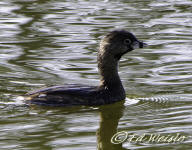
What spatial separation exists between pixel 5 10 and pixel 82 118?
846 centimetres

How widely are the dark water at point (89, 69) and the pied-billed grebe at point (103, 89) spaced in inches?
6.6

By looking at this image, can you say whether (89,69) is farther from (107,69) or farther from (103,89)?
(103,89)

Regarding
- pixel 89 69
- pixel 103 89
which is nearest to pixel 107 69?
pixel 103 89

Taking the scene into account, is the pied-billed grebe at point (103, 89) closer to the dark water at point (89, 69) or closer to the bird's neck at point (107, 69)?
the bird's neck at point (107, 69)

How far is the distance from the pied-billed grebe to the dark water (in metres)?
0.17

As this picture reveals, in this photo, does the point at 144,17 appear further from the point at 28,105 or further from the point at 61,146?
the point at 61,146

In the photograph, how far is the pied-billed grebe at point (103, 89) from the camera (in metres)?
10.4

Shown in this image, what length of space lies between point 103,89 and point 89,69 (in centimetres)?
187

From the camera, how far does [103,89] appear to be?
424 inches

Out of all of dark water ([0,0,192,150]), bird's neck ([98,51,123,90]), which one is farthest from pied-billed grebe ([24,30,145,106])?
dark water ([0,0,192,150])

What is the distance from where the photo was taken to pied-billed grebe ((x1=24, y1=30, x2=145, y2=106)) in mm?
10391

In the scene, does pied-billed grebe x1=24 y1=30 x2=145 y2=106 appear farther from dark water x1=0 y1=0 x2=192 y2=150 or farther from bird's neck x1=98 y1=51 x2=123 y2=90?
dark water x1=0 y1=0 x2=192 y2=150

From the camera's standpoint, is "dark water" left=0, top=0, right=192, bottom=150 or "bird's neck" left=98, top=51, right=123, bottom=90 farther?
"bird's neck" left=98, top=51, right=123, bottom=90

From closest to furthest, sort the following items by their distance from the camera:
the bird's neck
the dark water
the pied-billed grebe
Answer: the dark water
the pied-billed grebe
the bird's neck
